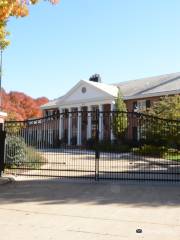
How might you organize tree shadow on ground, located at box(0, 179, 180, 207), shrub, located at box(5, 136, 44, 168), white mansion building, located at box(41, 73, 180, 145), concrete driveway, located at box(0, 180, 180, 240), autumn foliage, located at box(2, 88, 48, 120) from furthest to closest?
autumn foliage, located at box(2, 88, 48, 120) < white mansion building, located at box(41, 73, 180, 145) < shrub, located at box(5, 136, 44, 168) < tree shadow on ground, located at box(0, 179, 180, 207) < concrete driveway, located at box(0, 180, 180, 240)

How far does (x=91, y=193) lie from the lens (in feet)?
39.1

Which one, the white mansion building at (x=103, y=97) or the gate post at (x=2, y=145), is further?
the white mansion building at (x=103, y=97)

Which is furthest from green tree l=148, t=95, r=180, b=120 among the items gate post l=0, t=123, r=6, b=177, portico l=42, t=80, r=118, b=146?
gate post l=0, t=123, r=6, b=177

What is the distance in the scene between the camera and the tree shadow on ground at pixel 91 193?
10531mm

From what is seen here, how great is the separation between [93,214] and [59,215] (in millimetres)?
742

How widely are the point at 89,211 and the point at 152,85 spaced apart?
45131mm

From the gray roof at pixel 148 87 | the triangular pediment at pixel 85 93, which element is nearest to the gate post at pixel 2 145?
the gray roof at pixel 148 87

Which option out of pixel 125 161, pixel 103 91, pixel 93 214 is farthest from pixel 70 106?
pixel 93 214

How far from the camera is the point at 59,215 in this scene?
8805 millimetres

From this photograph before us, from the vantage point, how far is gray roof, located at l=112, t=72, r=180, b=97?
161ft

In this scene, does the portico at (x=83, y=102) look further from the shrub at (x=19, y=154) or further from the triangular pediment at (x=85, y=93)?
the shrub at (x=19, y=154)

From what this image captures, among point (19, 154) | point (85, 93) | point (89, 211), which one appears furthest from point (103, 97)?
point (89, 211)

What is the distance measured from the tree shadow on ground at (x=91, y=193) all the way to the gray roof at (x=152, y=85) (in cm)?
3470

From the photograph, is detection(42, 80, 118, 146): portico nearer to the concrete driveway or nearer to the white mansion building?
the white mansion building
